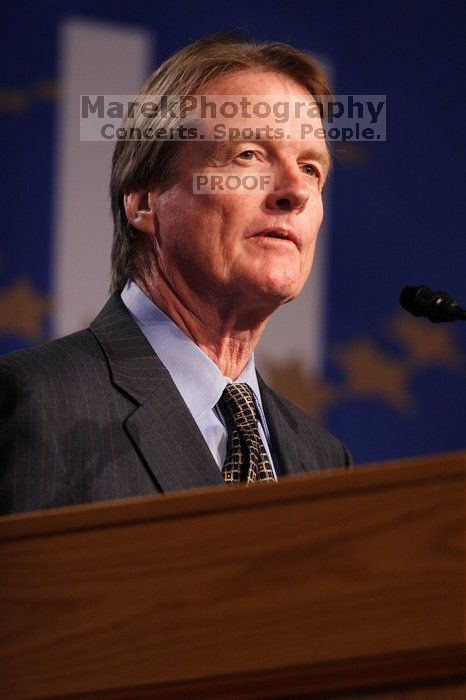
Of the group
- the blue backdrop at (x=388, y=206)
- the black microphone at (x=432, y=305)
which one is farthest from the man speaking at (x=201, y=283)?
the blue backdrop at (x=388, y=206)

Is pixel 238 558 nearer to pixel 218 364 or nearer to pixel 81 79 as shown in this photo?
pixel 218 364

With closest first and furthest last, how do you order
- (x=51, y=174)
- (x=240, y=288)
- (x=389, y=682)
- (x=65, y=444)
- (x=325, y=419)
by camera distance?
(x=389, y=682)
(x=65, y=444)
(x=240, y=288)
(x=51, y=174)
(x=325, y=419)

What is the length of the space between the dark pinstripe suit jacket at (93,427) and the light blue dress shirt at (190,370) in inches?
2.6

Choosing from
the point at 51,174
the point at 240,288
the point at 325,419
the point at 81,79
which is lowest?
the point at 325,419

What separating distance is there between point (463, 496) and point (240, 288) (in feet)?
3.30

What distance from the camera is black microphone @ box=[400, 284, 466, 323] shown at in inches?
55.2

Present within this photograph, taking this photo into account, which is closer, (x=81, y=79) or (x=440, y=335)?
(x=81, y=79)

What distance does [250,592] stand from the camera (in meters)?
1.07

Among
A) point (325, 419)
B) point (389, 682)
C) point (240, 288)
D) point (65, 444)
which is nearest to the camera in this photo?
point (389, 682)

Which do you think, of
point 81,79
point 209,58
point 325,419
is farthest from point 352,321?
point 209,58

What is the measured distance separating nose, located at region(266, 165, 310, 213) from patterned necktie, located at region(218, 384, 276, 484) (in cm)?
33

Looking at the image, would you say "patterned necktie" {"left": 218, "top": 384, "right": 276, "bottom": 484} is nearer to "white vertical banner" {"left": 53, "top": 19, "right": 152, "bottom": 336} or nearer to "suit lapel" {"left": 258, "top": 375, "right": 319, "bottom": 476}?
"suit lapel" {"left": 258, "top": 375, "right": 319, "bottom": 476}

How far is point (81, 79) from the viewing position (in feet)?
9.34

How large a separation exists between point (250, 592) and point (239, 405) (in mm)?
838
